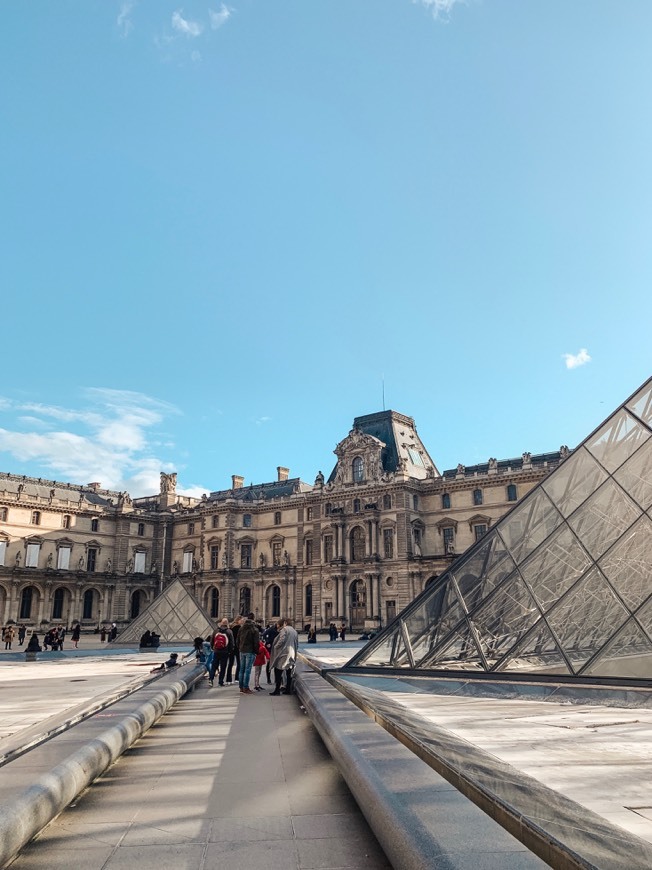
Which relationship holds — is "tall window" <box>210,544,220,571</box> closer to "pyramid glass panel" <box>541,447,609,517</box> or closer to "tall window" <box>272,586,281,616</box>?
"tall window" <box>272,586,281,616</box>

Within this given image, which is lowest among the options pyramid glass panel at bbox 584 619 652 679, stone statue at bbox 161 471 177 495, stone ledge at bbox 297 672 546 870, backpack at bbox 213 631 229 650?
stone ledge at bbox 297 672 546 870

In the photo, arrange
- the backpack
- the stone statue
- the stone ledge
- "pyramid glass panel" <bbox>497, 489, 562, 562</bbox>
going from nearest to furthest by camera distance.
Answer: the stone ledge
the backpack
"pyramid glass panel" <bbox>497, 489, 562, 562</bbox>
the stone statue

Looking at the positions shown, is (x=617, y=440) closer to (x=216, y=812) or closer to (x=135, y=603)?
(x=216, y=812)

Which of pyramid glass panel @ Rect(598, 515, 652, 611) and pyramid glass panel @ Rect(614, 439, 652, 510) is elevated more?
pyramid glass panel @ Rect(614, 439, 652, 510)

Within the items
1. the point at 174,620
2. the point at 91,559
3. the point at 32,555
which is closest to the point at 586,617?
the point at 174,620

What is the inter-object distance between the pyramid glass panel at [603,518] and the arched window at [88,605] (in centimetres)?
5592

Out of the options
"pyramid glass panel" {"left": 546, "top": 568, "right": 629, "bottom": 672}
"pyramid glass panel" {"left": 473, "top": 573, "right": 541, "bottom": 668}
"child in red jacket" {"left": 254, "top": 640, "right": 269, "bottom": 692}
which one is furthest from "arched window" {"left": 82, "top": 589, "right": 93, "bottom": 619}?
"pyramid glass panel" {"left": 546, "top": 568, "right": 629, "bottom": 672}

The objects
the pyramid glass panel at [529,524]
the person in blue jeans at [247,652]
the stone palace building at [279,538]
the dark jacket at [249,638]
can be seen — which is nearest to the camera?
the person in blue jeans at [247,652]

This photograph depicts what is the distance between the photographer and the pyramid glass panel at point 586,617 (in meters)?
13.5

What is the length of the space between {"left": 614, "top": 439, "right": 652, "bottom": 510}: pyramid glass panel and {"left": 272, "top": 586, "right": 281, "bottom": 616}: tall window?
49.3 meters

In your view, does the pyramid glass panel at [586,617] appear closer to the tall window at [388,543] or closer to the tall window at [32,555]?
the tall window at [388,543]

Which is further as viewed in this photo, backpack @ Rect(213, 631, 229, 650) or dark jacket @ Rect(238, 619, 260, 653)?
backpack @ Rect(213, 631, 229, 650)

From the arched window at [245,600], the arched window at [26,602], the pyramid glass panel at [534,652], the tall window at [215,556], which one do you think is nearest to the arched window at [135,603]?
the tall window at [215,556]

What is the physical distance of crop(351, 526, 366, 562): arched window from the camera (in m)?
56.2
